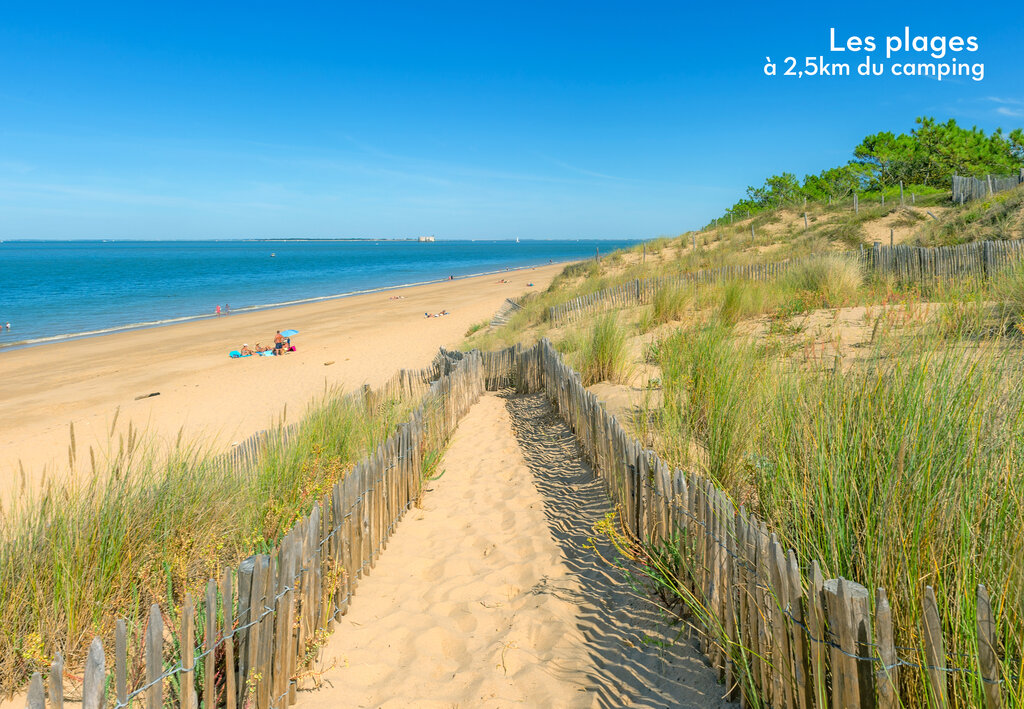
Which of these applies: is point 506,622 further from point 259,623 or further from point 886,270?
point 886,270

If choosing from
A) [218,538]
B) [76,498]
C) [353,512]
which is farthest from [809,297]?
[76,498]

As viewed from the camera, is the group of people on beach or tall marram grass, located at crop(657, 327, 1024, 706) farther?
the group of people on beach

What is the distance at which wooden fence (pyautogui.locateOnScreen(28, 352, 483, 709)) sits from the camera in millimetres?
1730

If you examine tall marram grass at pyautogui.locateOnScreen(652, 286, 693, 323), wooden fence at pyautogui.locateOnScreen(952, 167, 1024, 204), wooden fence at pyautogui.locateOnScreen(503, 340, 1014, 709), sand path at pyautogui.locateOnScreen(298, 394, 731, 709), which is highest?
wooden fence at pyautogui.locateOnScreen(952, 167, 1024, 204)

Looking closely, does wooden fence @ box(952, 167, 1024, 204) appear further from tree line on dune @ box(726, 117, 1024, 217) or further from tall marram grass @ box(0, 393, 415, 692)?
tall marram grass @ box(0, 393, 415, 692)

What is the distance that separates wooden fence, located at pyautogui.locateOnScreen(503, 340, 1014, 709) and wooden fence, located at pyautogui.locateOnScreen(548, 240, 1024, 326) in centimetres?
707

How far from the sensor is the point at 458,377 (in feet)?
23.0

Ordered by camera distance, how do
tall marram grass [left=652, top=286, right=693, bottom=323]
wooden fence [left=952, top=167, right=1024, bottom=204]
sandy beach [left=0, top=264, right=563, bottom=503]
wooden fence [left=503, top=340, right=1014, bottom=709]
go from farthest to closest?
wooden fence [left=952, top=167, right=1024, bottom=204], tall marram grass [left=652, top=286, right=693, bottom=323], sandy beach [left=0, top=264, right=563, bottom=503], wooden fence [left=503, top=340, right=1014, bottom=709]

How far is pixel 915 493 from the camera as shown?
6.31 feet

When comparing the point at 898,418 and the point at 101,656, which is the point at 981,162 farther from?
the point at 101,656

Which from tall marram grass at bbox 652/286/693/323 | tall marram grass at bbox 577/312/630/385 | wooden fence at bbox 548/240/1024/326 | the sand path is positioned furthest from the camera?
tall marram grass at bbox 652/286/693/323

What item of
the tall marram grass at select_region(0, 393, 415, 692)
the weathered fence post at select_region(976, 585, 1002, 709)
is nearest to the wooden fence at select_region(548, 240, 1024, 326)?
the weathered fence post at select_region(976, 585, 1002, 709)

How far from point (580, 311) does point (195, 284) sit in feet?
128

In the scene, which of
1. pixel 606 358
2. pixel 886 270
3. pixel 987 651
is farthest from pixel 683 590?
pixel 886 270
